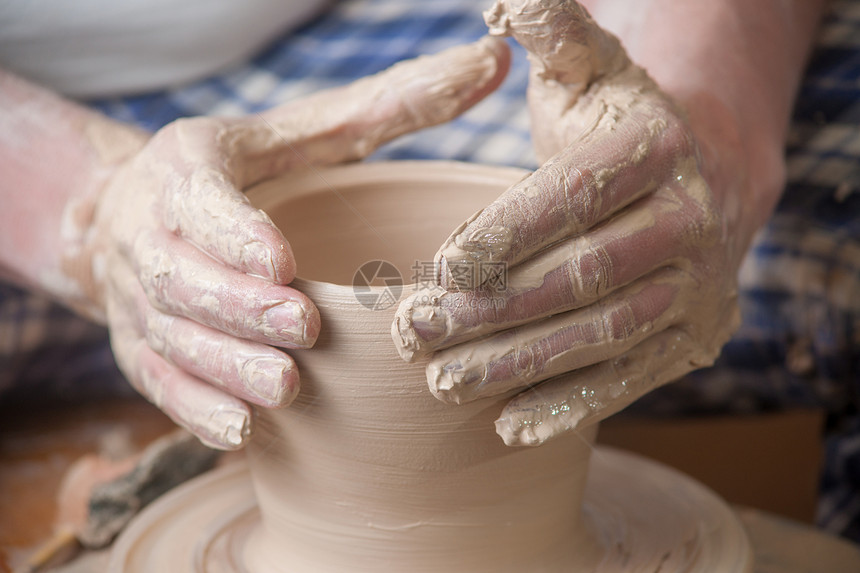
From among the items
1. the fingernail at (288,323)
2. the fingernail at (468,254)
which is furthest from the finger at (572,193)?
the fingernail at (288,323)

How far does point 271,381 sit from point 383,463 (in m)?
0.14

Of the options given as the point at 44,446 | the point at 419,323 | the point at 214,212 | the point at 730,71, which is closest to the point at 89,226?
the point at 44,446

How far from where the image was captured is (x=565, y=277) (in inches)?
28.9

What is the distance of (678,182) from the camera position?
825 mm

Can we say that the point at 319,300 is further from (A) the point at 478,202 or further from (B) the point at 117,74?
(B) the point at 117,74

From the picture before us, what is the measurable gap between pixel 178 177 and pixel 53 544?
1.93 ft

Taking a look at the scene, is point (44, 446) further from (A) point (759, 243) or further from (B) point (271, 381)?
(A) point (759, 243)

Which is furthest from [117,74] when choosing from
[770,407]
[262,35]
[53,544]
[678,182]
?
[770,407]

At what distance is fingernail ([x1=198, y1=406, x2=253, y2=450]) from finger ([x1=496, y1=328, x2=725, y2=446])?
0.83ft

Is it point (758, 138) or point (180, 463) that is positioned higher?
point (758, 138)

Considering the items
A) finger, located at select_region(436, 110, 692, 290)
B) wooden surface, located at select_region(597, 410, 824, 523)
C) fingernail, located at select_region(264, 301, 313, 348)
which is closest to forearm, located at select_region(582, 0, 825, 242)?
A: finger, located at select_region(436, 110, 692, 290)

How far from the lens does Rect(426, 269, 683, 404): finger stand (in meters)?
0.72

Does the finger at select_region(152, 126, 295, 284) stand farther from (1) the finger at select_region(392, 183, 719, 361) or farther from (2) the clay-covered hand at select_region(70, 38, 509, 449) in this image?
(1) the finger at select_region(392, 183, 719, 361)

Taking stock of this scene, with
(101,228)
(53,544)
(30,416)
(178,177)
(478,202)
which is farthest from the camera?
(30,416)
